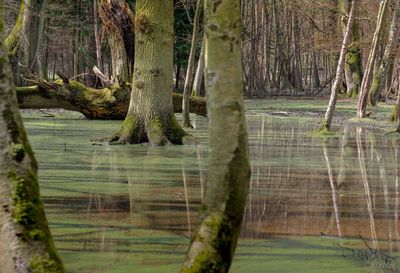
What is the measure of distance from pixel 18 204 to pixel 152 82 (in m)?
11.6

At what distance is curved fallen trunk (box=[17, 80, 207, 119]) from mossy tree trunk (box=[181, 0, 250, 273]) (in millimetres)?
17219

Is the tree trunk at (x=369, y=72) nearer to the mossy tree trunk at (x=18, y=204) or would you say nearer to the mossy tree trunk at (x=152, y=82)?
the mossy tree trunk at (x=152, y=82)

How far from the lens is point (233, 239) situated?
14.1 ft

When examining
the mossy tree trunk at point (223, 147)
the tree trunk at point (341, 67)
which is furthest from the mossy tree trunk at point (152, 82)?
the mossy tree trunk at point (223, 147)

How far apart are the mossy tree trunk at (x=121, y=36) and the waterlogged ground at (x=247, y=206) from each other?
7517mm

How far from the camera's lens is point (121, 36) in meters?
24.1

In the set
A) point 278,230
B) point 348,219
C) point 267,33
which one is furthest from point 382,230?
point 267,33

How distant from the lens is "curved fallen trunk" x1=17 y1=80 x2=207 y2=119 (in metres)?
21.3

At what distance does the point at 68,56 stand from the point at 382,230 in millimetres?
57793

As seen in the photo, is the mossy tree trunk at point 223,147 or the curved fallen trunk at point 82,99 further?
Result: the curved fallen trunk at point 82,99

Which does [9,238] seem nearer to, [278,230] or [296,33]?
[278,230]

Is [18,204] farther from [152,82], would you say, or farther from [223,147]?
[152,82]

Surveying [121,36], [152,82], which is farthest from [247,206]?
[121,36]

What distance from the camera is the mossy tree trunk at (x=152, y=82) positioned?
15445mm
